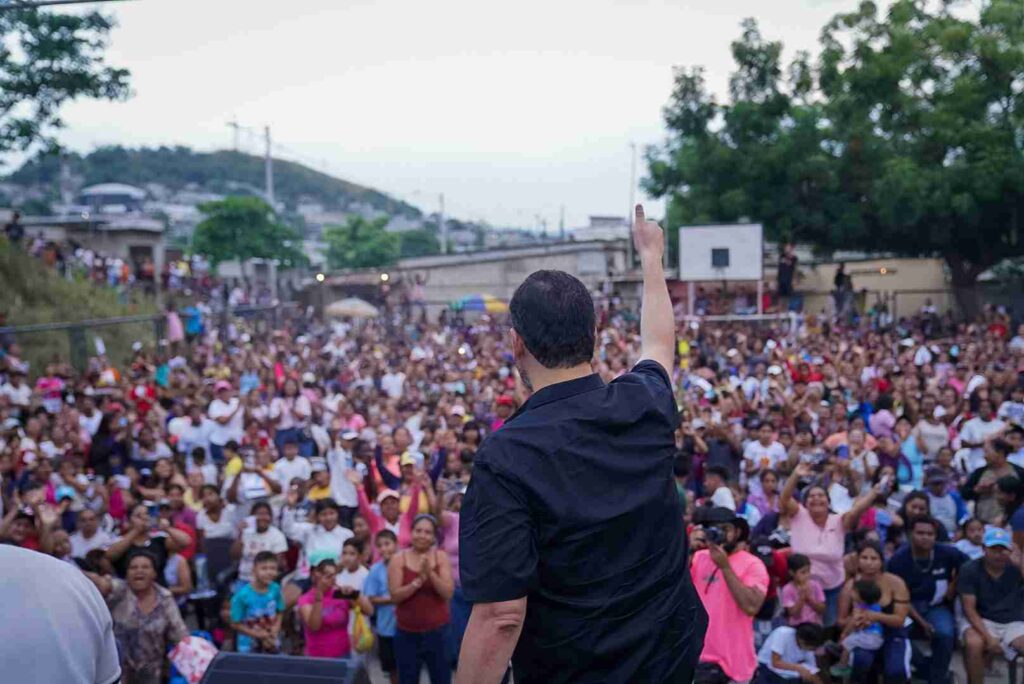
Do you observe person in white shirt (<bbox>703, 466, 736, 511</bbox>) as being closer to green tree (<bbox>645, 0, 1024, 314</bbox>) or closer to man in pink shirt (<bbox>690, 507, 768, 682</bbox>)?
man in pink shirt (<bbox>690, 507, 768, 682</bbox>)

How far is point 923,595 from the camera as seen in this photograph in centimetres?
666

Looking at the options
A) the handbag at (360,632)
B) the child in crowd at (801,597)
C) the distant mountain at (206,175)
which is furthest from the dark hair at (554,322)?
the distant mountain at (206,175)

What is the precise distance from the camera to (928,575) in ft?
21.7

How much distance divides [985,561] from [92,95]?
18982 mm

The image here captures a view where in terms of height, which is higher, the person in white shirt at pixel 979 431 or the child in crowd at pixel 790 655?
the person in white shirt at pixel 979 431

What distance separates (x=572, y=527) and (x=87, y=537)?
687cm

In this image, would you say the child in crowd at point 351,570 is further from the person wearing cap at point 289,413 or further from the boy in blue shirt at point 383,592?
the person wearing cap at point 289,413

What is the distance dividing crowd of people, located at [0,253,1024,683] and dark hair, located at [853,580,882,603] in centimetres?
2

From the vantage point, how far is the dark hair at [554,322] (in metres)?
1.94

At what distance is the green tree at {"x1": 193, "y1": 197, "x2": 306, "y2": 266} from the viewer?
42188mm

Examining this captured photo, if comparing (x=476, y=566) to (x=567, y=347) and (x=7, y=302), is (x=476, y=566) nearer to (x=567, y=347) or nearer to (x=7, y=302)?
(x=567, y=347)

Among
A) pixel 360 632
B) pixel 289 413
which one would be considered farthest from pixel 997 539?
pixel 289 413

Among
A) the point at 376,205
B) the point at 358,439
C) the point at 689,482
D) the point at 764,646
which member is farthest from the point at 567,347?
the point at 376,205

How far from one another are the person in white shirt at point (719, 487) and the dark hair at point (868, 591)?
1.55 m
